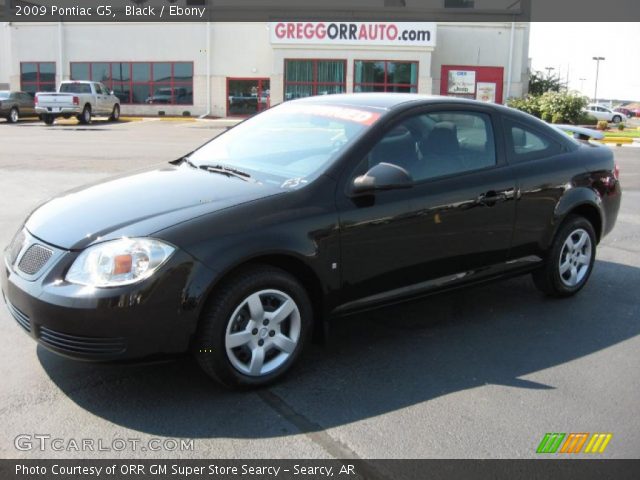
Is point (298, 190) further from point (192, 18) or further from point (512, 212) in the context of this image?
point (192, 18)

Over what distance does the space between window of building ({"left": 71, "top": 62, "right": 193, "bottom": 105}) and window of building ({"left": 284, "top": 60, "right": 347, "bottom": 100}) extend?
Result: 5826 millimetres

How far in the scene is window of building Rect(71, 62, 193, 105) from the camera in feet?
121

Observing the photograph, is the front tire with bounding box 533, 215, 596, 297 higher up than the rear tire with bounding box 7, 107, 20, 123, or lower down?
lower down

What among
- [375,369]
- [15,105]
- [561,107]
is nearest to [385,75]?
[561,107]

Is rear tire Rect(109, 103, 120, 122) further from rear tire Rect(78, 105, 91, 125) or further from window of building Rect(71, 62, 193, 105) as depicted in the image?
window of building Rect(71, 62, 193, 105)

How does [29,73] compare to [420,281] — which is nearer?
[420,281]

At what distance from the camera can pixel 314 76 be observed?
34.8 metres

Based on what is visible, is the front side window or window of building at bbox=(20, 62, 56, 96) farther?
window of building at bbox=(20, 62, 56, 96)

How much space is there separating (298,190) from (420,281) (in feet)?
3.68

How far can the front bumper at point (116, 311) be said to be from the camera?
3.31 metres

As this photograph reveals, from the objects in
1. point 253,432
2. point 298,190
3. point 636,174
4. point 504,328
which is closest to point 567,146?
point 504,328

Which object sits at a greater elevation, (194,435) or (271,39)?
(271,39)

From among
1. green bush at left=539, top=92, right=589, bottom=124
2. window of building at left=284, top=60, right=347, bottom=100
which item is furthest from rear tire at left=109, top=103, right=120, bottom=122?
green bush at left=539, top=92, right=589, bottom=124

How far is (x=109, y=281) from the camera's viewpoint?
11.0 ft
